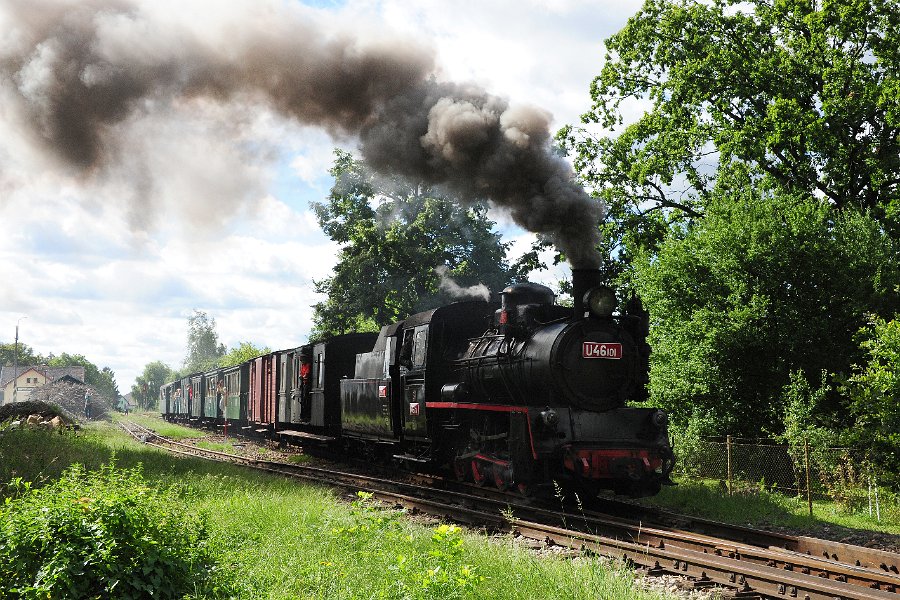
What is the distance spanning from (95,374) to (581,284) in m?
161

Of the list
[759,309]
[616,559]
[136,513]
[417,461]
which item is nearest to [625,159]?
[759,309]

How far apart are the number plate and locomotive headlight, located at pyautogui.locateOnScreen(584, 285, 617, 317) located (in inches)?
17.8

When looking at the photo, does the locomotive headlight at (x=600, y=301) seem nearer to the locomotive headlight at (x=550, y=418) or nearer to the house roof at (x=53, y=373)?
the locomotive headlight at (x=550, y=418)

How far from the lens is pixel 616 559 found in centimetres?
828

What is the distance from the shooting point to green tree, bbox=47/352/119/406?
465 ft

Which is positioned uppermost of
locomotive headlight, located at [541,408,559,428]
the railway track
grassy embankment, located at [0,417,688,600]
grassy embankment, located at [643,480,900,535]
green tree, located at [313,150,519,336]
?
green tree, located at [313,150,519,336]

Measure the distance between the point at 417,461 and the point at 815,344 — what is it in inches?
368

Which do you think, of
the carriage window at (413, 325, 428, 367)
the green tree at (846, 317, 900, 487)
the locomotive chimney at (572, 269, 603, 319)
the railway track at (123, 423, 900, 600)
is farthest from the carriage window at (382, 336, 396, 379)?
the green tree at (846, 317, 900, 487)

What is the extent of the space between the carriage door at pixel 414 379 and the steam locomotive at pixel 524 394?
1.4 inches

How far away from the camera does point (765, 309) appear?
17672 mm

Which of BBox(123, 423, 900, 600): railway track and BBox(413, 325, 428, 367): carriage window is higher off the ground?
BBox(413, 325, 428, 367): carriage window

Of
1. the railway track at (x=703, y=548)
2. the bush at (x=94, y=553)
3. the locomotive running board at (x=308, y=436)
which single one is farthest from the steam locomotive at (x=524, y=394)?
the bush at (x=94, y=553)

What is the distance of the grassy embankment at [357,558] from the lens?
6758 millimetres

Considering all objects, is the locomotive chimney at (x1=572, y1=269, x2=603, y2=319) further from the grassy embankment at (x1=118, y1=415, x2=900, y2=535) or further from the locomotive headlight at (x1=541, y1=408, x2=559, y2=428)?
the grassy embankment at (x1=118, y1=415, x2=900, y2=535)
